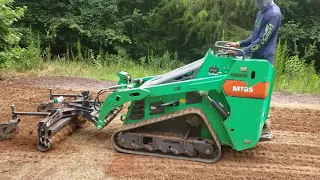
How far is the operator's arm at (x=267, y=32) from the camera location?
17.4 ft

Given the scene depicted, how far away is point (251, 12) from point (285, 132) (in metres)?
9.60

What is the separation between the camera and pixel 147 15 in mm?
18078

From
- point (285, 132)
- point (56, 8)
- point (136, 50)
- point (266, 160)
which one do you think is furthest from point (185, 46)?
point (266, 160)

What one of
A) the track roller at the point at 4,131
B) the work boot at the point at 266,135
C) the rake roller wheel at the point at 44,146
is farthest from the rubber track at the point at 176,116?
the track roller at the point at 4,131

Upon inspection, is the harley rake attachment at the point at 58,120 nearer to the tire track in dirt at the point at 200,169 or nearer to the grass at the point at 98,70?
the tire track in dirt at the point at 200,169

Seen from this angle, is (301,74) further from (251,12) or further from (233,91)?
(233,91)

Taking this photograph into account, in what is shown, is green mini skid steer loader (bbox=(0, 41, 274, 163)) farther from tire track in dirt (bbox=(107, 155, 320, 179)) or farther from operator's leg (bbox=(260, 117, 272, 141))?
operator's leg (bbox=(260, 117, 272, 141))

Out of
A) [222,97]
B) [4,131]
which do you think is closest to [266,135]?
[222,97]

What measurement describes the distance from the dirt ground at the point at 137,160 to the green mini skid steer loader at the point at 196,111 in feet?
0.62

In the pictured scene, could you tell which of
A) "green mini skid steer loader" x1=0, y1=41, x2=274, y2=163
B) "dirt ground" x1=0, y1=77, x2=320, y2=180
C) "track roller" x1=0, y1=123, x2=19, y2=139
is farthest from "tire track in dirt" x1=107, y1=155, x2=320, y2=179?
"track roller" x1=0, y1=123, x2=19, y2=139

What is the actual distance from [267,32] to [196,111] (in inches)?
56.1

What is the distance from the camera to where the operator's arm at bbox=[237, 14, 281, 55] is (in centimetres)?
531

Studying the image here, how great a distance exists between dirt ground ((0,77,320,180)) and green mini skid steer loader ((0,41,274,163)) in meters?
0.19

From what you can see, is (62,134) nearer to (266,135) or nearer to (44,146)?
(44,146)
